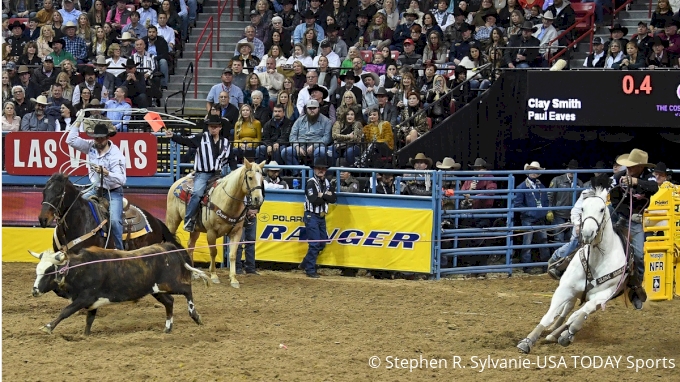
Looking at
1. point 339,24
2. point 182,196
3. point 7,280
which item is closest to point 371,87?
point 339,24

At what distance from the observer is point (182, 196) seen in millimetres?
14461

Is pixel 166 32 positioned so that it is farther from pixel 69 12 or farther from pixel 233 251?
pixel 233 251

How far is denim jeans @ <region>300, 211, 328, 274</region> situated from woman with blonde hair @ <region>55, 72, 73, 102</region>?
21.6 ft

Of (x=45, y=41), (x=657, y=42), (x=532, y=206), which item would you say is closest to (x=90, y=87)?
(x=45, y=41)

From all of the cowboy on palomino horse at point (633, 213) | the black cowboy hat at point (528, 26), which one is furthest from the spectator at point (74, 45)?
the cowboy on palomino horse at point (633, 213)

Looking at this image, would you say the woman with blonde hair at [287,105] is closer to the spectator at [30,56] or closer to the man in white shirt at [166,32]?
the man in white shirt at [166,32]

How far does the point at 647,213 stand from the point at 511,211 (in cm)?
368

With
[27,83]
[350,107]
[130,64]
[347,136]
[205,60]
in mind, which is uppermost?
[205,60]

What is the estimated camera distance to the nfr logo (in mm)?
14625

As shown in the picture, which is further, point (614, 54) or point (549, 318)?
point (614, 54)

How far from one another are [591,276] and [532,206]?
5575 mm

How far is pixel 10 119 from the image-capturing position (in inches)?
699

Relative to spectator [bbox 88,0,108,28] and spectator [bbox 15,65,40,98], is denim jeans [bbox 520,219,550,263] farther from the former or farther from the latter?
spectator [bbox 88,0,108,28]

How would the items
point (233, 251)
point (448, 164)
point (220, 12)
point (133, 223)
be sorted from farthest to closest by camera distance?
1. point (220, 12)
2. point (448, 164)
3. point (233, 251)
4. point (133, 223)
